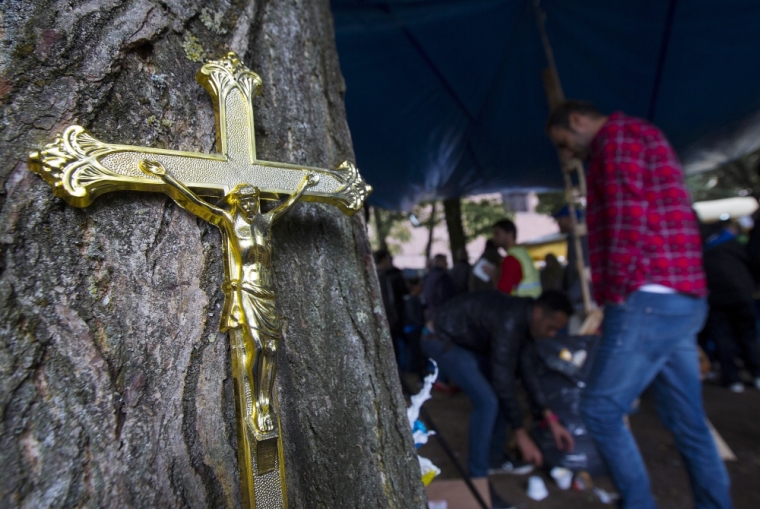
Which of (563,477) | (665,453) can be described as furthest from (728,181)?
(563,477)

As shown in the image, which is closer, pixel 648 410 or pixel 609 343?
pixel 609 343

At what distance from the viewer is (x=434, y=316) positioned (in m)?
2.98

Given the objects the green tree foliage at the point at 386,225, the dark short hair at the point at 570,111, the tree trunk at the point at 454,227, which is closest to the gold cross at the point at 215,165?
the dark short hair at the point at 570,111

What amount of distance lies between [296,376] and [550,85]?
370cm

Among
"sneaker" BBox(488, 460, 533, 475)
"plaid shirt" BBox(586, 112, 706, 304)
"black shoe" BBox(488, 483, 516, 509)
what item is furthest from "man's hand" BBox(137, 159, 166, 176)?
"sneaker" BBox(488, 460, 533, 475)

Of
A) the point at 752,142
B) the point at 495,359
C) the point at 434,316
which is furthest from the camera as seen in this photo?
the point at 752,142

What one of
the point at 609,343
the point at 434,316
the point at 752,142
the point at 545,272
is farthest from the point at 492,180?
the point at 609,343

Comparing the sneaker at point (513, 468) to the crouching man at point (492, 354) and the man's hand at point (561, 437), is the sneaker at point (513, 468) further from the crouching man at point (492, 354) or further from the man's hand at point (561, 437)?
the man's hand at point (561, 437)

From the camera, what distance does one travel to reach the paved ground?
8.11 feet

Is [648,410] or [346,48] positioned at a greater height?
[346,48]

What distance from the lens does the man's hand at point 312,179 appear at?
74cm

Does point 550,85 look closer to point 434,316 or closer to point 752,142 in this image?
point 434,316

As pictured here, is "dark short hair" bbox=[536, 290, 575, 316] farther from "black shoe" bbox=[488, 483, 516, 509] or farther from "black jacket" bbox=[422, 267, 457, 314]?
"black jacket" bbox=[422, 267, 457, 314]

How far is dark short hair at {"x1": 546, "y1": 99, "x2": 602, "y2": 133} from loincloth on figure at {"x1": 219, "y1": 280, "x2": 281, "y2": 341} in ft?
5.59
